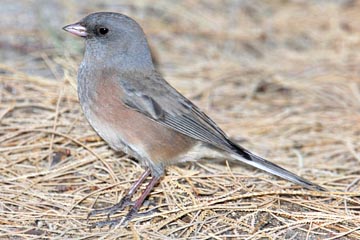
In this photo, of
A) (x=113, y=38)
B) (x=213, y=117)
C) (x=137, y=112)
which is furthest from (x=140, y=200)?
(x=213, y=117)

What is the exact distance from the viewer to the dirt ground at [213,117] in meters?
3.39

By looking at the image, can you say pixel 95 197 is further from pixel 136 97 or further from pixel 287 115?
pixel 287 115

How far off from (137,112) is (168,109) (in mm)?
167

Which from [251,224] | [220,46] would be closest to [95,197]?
[251,224]

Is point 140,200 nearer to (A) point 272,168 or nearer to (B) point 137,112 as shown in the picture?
(B) point 137,112

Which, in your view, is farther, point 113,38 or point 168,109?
point 113,38

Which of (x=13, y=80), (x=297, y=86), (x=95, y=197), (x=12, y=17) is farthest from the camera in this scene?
(x=12, y=17)

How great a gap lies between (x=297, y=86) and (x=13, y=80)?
6.49 feet

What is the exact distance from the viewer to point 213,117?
4820 mm

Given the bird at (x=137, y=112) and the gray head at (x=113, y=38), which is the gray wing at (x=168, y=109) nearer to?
the bird at (x=137, y=112)

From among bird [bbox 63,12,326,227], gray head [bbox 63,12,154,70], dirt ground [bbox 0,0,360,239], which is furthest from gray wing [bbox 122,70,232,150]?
dirt ground [bbox 0,0,360,239]

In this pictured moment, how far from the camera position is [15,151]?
4.01 m

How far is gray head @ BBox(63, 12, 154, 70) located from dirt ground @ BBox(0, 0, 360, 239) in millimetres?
556

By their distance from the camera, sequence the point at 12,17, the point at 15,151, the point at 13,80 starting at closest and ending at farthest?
the point at 15,151
the point at 13,80
the point at 12,17
